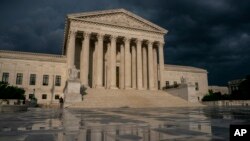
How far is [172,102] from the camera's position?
33094 mm

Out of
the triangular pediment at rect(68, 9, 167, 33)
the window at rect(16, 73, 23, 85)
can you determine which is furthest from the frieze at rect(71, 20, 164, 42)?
the window at rect(16, 73, 23, 85)

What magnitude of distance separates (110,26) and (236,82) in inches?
2472

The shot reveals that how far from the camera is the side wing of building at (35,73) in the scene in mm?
45000

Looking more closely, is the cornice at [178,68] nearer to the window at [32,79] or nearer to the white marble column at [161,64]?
the white marble column at [161,64]

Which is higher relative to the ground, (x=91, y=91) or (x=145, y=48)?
(x=145, y=48)

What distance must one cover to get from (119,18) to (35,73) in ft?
72.8

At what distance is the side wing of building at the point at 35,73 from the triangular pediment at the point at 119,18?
12.5 m

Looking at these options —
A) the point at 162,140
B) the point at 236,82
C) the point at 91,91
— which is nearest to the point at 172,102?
the point at 91,91

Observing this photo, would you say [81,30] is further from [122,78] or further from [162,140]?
[162,140]

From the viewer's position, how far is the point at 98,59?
4294 centimetres

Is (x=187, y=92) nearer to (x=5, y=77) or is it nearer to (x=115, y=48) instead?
(x=115, y=48)

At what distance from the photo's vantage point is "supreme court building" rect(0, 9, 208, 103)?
43000mm

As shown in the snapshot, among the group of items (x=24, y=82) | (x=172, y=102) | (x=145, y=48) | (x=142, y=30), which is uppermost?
(x=142, y=30)

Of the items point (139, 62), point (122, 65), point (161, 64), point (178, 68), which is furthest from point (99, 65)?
point (178, 68)
